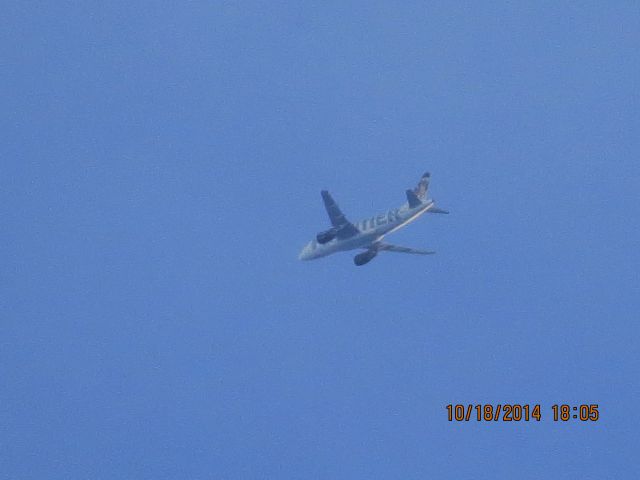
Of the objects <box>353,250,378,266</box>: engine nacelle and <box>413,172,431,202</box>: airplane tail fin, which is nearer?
<box>413,172,431,202</box>: airplane tail fin

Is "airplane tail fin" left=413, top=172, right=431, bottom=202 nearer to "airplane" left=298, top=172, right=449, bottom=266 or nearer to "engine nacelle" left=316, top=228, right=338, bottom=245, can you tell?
"airplane" left=298, top=172, right=449, bottom=266

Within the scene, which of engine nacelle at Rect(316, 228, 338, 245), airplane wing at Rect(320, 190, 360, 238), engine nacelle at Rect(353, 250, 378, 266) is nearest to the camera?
airplane wing at Rect(320, 190, 360, 238)

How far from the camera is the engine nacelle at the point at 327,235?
109 metres

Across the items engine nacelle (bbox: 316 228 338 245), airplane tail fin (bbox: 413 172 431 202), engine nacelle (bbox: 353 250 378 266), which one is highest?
airplane tail fin (bbox: 413 172 431 202)

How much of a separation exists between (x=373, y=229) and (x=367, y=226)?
2.43ft

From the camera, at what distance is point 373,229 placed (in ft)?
359

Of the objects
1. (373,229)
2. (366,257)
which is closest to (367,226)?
(373,229)

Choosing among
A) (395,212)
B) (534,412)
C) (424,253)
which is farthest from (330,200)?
(534,412)

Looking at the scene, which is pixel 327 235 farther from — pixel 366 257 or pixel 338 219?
pixel 366 257

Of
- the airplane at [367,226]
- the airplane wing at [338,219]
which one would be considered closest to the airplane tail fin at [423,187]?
the airplane at [367,226]

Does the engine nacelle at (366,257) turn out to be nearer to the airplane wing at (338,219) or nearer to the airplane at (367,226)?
the airplane at (367,226)

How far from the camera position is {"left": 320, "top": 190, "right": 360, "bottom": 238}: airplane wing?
105 m

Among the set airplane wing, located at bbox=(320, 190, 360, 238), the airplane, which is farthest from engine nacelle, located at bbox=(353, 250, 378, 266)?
airplane wing, located at bbox=(320, 190, 360, 238)

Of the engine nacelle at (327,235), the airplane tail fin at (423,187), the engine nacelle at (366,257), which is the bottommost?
the engine nacelle at (366,257)
